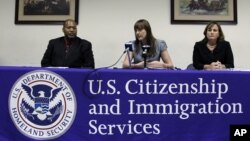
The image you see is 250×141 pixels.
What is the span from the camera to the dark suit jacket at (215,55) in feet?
9.61

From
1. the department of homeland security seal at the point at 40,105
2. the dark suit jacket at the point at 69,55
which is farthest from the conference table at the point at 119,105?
the dark suit jacket at the point at 69,55

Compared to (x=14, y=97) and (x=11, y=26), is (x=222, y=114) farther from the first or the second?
(x=11, y=26)

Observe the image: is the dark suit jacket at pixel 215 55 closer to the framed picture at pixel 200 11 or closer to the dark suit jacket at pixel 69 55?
the framed picture at pixel 200 11

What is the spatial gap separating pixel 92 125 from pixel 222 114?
794 mm

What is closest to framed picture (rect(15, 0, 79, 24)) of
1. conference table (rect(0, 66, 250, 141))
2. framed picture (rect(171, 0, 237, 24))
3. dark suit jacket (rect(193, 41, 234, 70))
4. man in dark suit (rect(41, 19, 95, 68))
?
man in dark suit (rect(41, 19, 95, 68))

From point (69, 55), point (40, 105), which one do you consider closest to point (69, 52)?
point (69, 55)

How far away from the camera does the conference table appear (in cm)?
201

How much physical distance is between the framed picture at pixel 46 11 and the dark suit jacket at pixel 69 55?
23.9 inches

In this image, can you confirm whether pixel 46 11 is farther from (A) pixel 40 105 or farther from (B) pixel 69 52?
(A) pixel 40 105

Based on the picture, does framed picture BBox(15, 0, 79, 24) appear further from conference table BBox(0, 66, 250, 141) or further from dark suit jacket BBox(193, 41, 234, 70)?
conference table BBox(0, 66, 250, 141)

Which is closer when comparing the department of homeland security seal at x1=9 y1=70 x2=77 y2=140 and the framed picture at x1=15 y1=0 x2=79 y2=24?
the department of homeland security seal at x1=9 y1=70 x2=77 y2=140

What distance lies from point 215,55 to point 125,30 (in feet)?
4.22

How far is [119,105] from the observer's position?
2.03 meters

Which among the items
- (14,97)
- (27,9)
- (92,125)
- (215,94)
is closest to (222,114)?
(215,94)
